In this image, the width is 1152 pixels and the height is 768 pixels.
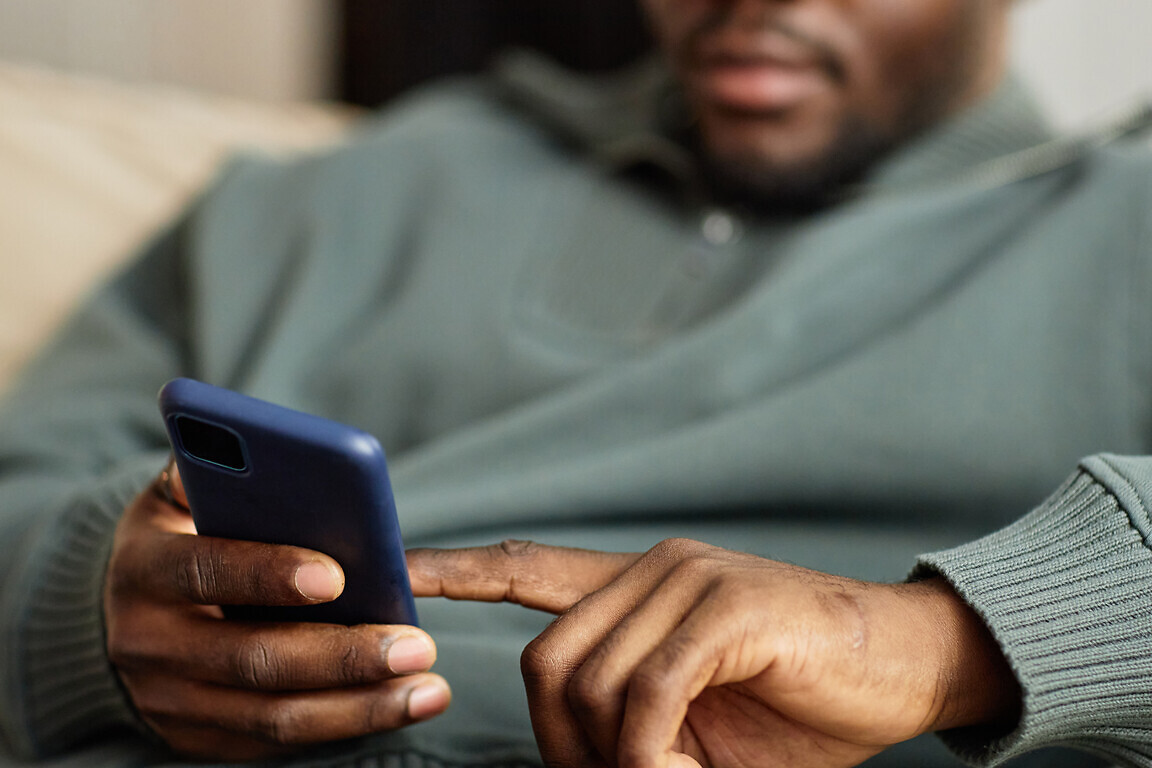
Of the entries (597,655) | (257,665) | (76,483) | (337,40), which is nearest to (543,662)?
(597,655)

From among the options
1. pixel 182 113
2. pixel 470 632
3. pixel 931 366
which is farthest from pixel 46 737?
pixel 182 113

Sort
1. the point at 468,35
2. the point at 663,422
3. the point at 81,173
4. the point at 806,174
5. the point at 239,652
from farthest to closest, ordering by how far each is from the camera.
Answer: the point at 468,35 < the point at 81,173 < the point at 806,174 < the point at 663,422 < the point at 239,652

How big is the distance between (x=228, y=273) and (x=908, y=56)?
58 centimetres

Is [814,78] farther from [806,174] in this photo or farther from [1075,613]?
[1075,613]

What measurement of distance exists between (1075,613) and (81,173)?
88 centimetres

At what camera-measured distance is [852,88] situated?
751mm

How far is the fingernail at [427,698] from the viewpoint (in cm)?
40

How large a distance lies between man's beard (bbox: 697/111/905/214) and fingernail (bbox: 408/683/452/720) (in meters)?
0.51

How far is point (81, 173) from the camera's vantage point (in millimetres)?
879

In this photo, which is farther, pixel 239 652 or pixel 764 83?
pixel 764 83

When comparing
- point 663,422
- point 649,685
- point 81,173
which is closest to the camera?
point 649,685

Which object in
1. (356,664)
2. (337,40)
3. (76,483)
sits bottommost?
(76,483)

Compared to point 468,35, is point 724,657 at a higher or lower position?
lower

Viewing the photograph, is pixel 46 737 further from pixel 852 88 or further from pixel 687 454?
pixel 852 88
